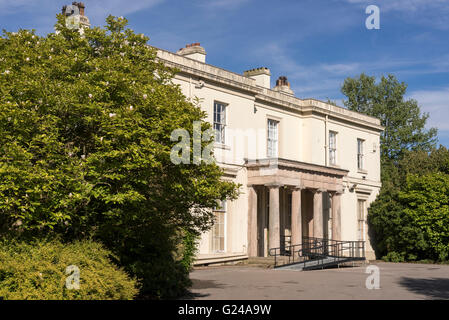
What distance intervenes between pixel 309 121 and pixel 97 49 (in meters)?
16.3

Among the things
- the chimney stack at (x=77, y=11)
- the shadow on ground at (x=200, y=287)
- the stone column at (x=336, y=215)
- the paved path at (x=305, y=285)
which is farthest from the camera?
the stone column at (x=336, y=215)

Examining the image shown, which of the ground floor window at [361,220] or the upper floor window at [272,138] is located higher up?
the upper floor window at [272,138]

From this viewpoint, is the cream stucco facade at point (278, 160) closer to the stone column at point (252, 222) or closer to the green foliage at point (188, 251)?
the stone column at point (252, 222)

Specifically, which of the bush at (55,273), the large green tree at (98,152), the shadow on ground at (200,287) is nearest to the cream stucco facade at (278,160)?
the shadow on ground at (200,287)

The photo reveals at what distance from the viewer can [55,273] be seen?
10047 mm

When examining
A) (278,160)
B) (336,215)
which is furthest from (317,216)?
(278,160)

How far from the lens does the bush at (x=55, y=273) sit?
9.72 metres

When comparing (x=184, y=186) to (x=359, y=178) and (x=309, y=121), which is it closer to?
(x=309, y=121)

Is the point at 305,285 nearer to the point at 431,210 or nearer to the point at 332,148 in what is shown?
the point at 332,148

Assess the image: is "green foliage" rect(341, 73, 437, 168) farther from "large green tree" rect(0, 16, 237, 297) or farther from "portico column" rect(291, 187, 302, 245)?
"large green tree" rect(0, 16, 237, 297)

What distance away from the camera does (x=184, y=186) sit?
12078mm

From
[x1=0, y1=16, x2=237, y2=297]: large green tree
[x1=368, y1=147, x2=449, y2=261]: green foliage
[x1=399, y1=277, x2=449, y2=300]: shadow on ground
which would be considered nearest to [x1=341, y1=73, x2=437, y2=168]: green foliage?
[x1=368, y1=147, x2=449, y2=261]: green foliage

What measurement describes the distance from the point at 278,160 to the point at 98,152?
13.1 m

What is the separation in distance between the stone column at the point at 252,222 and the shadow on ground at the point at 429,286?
6.89 m
